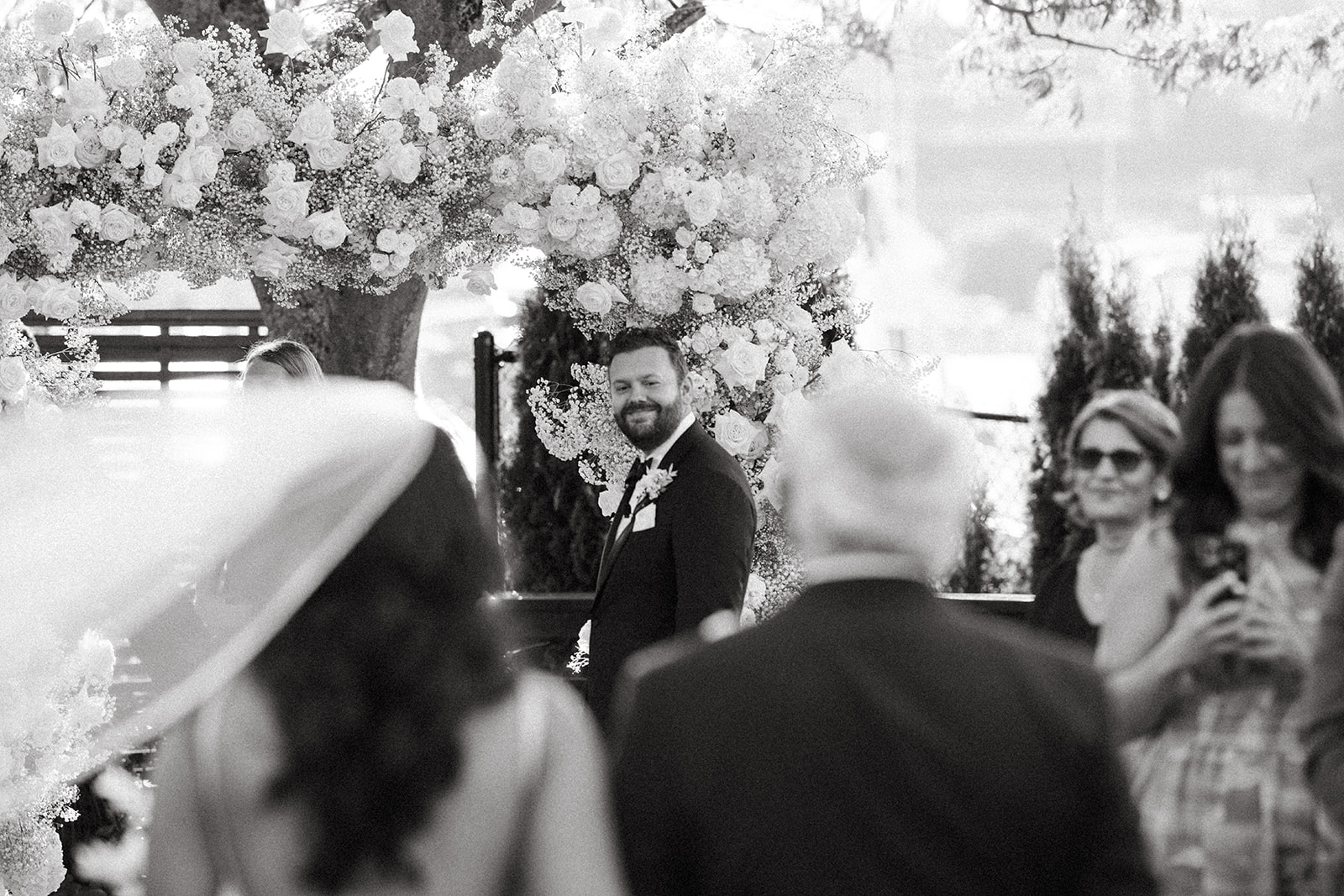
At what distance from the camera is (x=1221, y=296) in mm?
7672

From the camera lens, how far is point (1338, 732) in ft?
7.61

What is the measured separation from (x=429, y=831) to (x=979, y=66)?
6.36 metres

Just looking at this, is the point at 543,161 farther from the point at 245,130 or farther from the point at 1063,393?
the point at 1063,393

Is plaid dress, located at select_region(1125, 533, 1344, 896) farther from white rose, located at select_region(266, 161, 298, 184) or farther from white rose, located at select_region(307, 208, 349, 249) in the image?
white rose, located at select_region(266, 161, 298, 184)

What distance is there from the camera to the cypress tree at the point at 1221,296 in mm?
7664

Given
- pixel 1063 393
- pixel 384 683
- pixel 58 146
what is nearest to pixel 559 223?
pixel 58 146

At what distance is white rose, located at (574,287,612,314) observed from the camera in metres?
4.79

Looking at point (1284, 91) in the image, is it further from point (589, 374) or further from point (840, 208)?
point (589, 374)

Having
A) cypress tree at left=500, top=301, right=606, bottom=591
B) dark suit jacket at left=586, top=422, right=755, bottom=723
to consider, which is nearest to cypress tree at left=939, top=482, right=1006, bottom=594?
cypress tree at left=500, top=301, right=606, bottom=591

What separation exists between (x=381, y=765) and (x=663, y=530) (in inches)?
104

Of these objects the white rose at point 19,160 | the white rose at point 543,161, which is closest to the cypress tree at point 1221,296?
the white rose at point 543,161

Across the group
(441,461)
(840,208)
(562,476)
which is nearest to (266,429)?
(441,461)

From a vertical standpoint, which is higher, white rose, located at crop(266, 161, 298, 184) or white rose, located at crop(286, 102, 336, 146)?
white rose, located at crop(286, 102, 336, 146)

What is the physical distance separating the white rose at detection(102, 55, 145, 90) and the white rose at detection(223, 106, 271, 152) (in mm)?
252
